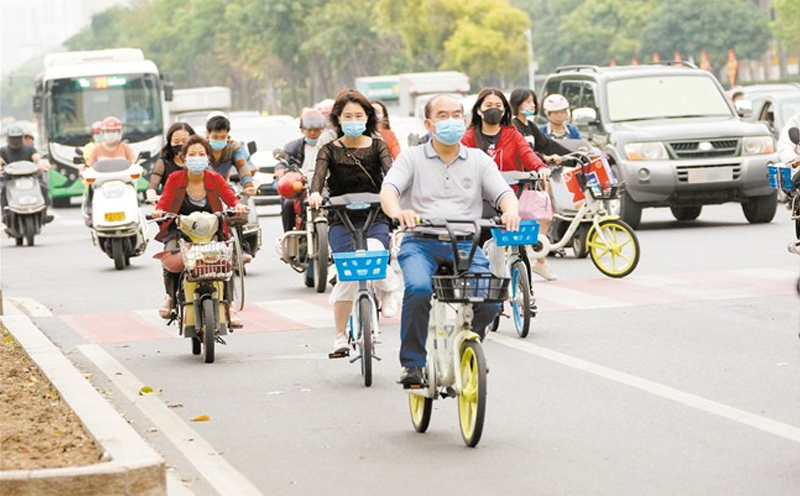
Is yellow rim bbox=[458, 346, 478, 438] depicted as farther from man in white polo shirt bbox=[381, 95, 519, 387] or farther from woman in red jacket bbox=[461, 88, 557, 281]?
woman in red jacket bbox=[461, 88, 557, 281]

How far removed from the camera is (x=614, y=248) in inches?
672

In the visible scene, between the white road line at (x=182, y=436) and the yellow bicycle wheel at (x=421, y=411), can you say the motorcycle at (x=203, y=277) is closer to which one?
the white road line at (x=182, y=436)

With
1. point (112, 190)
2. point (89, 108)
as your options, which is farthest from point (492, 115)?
point (89, 108)

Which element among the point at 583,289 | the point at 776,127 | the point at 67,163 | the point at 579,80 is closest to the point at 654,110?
the point at 579,80

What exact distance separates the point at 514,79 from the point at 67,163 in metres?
67.4

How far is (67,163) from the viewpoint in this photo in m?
43.7

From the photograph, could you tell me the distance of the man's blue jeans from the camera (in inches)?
355

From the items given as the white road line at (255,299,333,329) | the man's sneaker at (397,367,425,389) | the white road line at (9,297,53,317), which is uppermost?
the man's sneaker at (397,367,425,389)

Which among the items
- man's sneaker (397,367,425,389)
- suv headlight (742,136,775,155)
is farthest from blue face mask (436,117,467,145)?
suv headlight (742,136,775,155)

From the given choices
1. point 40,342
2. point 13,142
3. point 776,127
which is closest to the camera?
point 40,342

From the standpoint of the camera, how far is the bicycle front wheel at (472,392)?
27.5 ft

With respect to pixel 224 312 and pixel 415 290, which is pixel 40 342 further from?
pixel 415 290

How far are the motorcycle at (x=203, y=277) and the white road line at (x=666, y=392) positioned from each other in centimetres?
191

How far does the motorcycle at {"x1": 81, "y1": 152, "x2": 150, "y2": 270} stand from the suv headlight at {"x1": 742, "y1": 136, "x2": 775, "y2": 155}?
7.44m
